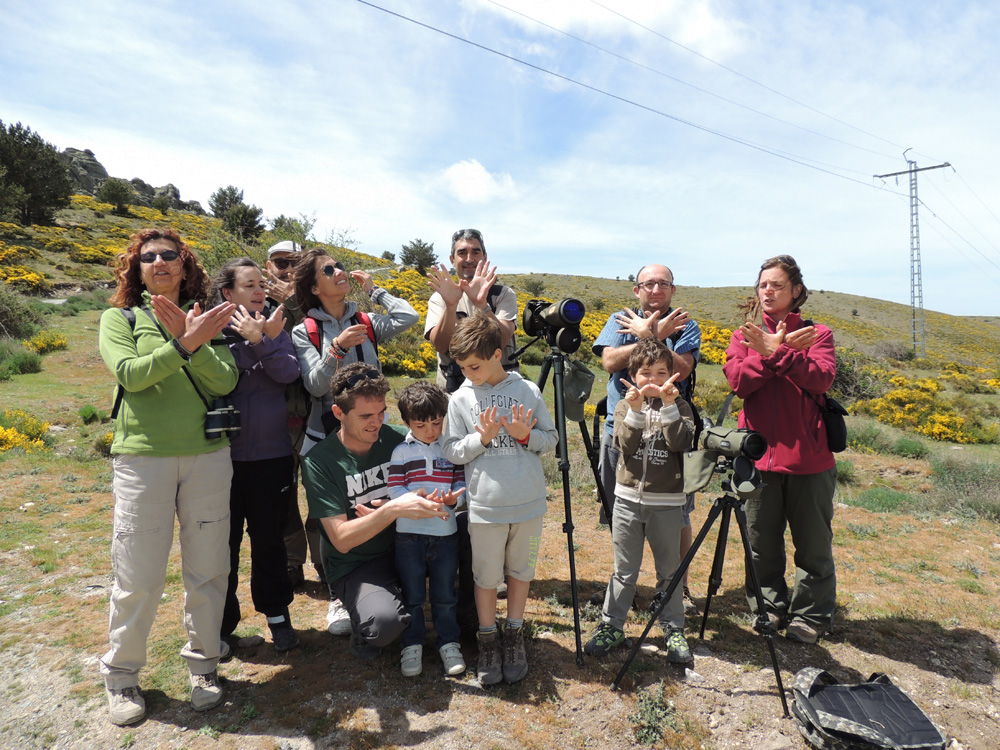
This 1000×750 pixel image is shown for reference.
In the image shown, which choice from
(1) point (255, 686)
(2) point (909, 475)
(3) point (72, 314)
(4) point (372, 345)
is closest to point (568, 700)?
(1) point (255, 686)

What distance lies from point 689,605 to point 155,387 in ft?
11.5

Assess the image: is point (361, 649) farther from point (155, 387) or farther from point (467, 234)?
point (467, 234)

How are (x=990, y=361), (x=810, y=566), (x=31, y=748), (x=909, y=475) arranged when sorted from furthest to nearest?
1. (x=990, y=361)
2. (x=909, y=475)
3. (x=810, y=566)
4. (x=31, y=748)

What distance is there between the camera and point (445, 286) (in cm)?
305

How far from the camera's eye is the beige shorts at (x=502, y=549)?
2.59 m

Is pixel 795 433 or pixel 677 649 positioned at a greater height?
pixel 795 433

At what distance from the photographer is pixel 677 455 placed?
2.84 metres

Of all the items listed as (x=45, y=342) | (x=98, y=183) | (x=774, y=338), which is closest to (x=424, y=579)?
(x=774, y=338)

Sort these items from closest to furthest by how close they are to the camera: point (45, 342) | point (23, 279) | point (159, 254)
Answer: point (159, 254), point (45, 342), point (23, 279)

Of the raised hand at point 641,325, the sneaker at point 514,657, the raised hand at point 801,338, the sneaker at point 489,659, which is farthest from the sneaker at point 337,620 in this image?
the raised hand at point 801,338

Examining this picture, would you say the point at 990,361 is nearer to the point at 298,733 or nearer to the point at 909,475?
the point at 909,475

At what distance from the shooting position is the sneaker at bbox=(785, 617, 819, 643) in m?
2.98

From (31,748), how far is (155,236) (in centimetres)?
242

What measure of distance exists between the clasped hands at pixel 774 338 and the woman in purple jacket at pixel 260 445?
2568 mm
